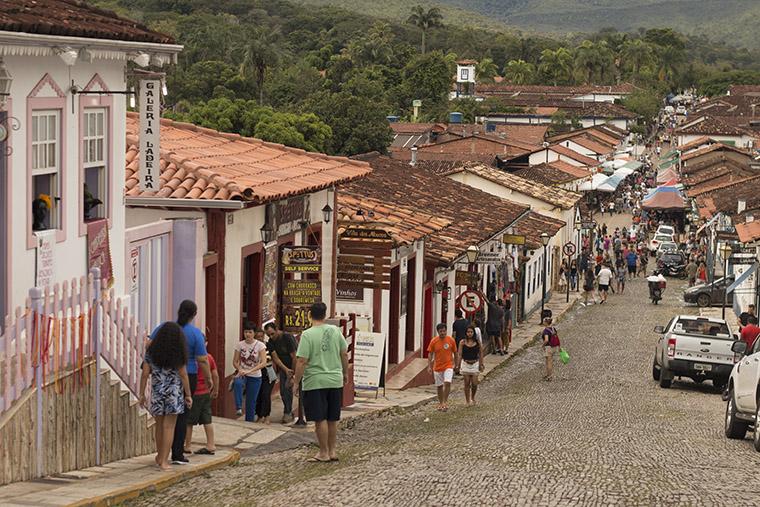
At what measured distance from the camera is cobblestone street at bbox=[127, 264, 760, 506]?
32.8 feet

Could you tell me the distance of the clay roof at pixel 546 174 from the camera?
201ft

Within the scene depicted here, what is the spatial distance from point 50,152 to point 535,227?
28906mm

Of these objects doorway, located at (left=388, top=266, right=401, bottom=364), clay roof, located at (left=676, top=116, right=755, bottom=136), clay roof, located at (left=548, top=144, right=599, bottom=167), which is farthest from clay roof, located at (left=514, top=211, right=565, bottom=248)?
clay roof, located at (left=676, top=116, right=755, bottom=136)

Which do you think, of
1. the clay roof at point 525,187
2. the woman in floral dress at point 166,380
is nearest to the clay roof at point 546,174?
the clay roof at point 525,187

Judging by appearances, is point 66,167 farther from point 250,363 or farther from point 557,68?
point 557,68

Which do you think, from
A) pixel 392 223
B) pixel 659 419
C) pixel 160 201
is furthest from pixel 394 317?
pixel 160 201

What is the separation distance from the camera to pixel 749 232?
34.9 m

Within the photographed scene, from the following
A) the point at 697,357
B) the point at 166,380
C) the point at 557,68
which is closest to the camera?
the point at 166,380

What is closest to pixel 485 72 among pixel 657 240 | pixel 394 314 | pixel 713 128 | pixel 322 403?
pixel 713 128

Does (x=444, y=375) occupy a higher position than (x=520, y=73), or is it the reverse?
(x=520, y=73)

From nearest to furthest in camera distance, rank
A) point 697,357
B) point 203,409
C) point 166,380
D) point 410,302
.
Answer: point 166,380 < point 203,409 < point 697,357 < point 410,302

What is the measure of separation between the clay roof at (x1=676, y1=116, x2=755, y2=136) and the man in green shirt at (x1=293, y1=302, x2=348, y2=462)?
101525 mm

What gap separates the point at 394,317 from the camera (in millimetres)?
24016

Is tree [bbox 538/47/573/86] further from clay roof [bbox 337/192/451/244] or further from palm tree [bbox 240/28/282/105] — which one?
clay roof [bbox 337/192/451/244]
